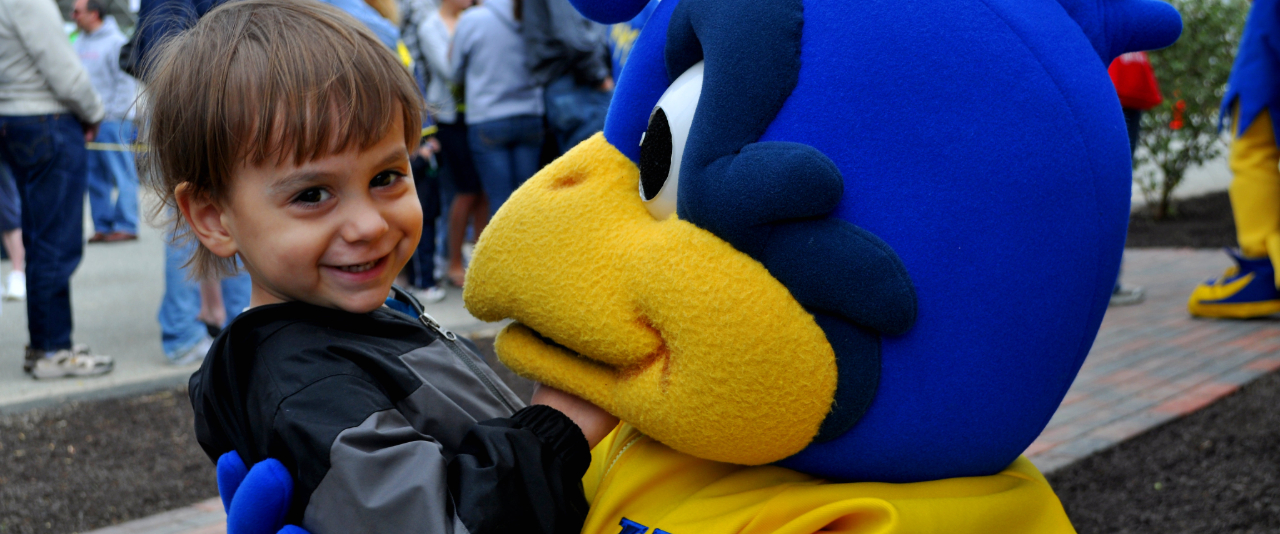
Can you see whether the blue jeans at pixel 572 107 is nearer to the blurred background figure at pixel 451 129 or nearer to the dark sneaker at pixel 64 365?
the blurred background figure at pixel 451 129

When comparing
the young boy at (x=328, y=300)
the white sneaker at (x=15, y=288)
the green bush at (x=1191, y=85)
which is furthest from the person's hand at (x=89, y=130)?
the green bush at (x=1191, y=85)

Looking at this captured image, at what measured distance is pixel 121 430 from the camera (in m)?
4.29

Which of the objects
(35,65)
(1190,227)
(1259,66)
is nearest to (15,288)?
(35,65)

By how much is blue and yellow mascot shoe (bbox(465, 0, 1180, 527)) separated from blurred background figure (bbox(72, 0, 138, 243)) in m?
8.06

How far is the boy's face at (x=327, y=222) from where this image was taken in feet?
4.97

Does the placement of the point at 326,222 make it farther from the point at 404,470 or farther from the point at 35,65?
the point at 35,65

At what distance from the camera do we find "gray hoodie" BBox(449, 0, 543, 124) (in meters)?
5.85

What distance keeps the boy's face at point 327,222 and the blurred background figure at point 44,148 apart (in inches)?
155

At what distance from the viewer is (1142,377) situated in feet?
15.4

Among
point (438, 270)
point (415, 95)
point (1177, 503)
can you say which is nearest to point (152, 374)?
point (438, 270)

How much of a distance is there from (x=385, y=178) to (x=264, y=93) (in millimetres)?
222

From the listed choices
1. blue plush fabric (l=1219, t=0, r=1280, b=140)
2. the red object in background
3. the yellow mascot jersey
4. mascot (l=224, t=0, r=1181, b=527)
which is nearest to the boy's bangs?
mascot (l=224, t=0, r=1181, b=527)

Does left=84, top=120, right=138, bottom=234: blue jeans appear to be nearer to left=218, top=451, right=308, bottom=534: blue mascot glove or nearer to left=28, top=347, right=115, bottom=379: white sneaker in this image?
left=28, top=347, right=115, bottom=379: white sneaker

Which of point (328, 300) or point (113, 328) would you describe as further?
point (113, 328)
